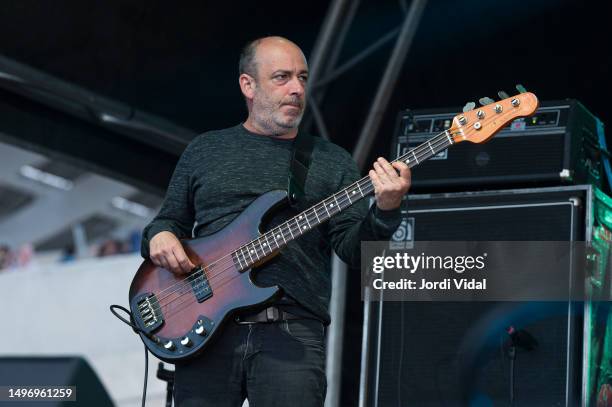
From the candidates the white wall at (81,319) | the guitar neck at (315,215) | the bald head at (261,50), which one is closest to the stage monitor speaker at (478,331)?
the guitar neck at (315,215)

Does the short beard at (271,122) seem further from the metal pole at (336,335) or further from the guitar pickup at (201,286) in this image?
the metal pole at (336,335)

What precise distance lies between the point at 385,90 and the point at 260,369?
2527mm

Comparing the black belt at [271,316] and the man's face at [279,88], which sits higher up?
the man's face at [279,88]

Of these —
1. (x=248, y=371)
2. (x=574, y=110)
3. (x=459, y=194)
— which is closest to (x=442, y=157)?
(x=459, y=194)

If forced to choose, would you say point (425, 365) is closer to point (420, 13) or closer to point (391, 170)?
point (391, 170)

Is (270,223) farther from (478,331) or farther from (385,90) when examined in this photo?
(385,90)

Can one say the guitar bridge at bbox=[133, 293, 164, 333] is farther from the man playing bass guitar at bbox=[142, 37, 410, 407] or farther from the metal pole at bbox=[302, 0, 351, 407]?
the metal pole at bbox=[302, 0, 351, 407]

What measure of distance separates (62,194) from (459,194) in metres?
15.6

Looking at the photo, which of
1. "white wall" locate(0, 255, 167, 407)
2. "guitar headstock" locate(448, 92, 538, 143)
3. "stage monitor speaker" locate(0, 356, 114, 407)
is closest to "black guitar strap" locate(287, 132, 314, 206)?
"guitar headstock" locate(448, 92, 538, 143)

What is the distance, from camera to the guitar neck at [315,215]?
2824mm

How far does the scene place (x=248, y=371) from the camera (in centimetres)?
275

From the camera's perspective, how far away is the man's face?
117 inches

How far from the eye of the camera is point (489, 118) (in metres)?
2.94

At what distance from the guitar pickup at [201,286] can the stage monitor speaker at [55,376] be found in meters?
0.43
